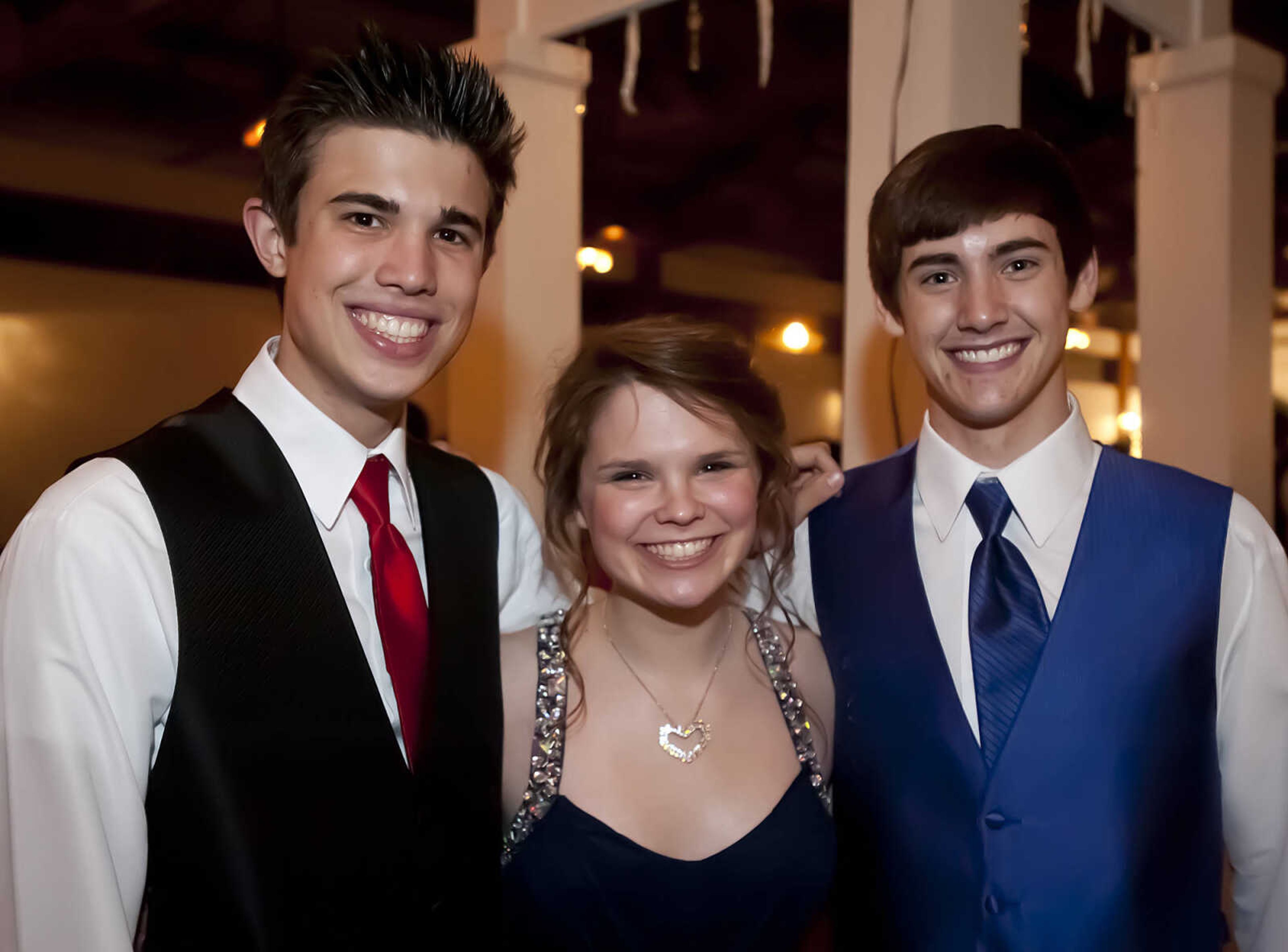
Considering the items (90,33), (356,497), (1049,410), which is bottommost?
(356,497)

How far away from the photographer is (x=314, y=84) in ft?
5.20

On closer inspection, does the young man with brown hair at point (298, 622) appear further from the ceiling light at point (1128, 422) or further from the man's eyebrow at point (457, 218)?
the ceiling light at point (1128, 422)

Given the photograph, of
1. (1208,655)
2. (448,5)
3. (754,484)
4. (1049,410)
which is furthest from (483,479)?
(448,5)

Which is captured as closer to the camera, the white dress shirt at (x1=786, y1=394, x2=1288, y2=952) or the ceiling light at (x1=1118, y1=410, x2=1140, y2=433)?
the white dress shirt at (x1=786, y1=394, x2=1288, y2=952)

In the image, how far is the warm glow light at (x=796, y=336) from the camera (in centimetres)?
1019

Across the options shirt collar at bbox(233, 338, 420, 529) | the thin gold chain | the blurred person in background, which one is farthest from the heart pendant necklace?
shirt collar at bbox(233, 338, 420, 529)

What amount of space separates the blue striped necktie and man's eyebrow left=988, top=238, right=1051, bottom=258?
33cm

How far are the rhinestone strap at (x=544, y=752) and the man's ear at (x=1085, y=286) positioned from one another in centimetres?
96

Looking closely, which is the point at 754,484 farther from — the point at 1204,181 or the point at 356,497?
the point at 1204,181

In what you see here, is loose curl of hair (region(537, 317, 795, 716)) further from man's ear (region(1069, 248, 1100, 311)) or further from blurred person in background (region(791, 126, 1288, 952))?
man's ear (region(1069, 248, 1100, 311))

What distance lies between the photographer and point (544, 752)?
1731 mm

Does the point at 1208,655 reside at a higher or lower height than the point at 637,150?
lower

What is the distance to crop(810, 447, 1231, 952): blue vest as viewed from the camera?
1.48 m

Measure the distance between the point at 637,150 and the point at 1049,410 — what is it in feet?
21.8
